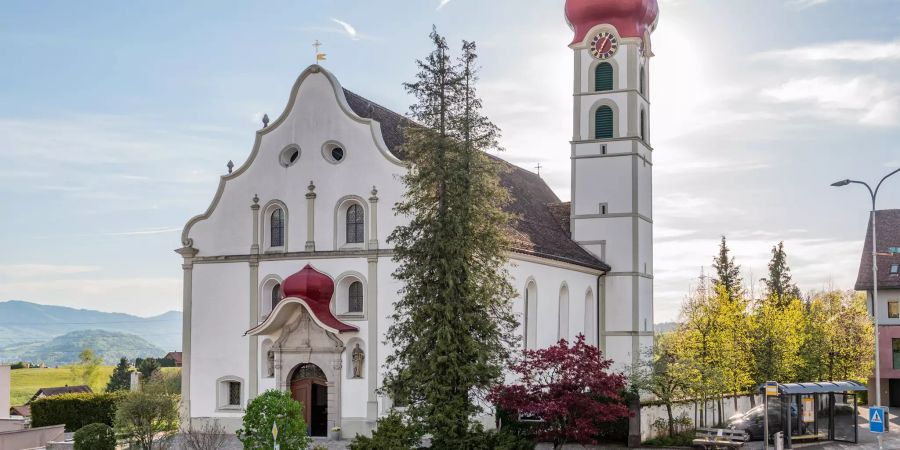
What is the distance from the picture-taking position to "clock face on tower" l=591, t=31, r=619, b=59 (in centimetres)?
5216

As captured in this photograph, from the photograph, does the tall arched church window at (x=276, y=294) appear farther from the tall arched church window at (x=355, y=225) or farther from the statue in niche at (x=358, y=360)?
the statue in niche at (x=358, y=360)

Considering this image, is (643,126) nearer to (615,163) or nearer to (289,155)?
(615,163)

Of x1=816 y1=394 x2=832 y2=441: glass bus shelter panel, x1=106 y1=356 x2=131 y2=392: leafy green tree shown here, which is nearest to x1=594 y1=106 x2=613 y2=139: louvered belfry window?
x1=816 y1=394 x2=832 y2=441: glass bus shelter panel

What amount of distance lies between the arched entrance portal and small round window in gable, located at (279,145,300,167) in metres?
7.64

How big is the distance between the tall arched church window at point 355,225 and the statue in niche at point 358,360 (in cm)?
391

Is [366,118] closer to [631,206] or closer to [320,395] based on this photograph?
[320,395]

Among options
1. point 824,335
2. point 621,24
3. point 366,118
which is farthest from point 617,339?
point 366,118

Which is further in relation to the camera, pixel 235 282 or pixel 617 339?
pixel 617 339

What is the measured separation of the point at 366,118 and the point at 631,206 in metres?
16.8

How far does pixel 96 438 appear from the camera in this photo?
34062mm

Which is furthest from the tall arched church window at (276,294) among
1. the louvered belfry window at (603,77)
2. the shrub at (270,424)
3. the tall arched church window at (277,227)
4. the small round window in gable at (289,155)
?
the louvered belfry window at (603,77)

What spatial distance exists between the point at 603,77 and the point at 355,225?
18715 mm

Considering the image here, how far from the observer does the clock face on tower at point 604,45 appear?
171 feet

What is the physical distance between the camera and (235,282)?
4072cm
